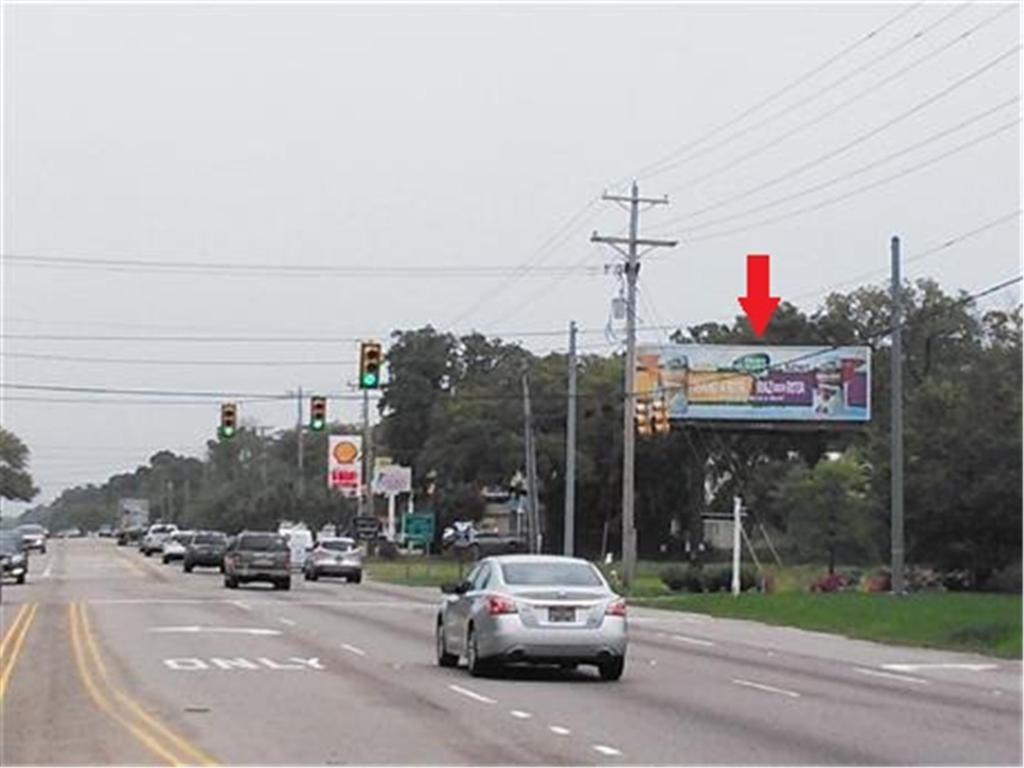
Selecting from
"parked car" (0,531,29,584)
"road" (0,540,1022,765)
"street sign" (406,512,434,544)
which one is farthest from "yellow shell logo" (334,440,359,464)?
"road" (0,540,1022,765)

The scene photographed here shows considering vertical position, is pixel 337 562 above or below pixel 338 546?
below

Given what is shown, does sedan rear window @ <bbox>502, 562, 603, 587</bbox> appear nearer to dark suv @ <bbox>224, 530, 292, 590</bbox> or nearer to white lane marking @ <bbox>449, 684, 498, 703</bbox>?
white lane marking @ <bbox>449, 684, 498, 703</bbox>

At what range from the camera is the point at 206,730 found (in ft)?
58.6

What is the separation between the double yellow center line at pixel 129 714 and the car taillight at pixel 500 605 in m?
4.57

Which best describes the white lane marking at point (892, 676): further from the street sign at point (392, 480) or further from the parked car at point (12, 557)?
the street sign at point (392, 480)

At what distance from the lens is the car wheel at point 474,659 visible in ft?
81.5

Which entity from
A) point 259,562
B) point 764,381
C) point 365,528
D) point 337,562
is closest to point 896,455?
point 259,562

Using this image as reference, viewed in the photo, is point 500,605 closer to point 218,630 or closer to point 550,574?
point 550,574

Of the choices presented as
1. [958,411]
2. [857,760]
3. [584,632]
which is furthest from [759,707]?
[958,411]

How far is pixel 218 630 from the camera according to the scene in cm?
3559

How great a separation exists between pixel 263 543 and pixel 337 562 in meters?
11.7

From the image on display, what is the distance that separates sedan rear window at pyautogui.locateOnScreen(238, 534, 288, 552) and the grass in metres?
14.8

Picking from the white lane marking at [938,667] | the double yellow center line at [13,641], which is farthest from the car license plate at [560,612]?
the white lane marking at [938,667]

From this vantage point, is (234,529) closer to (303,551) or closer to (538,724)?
(303,551)
